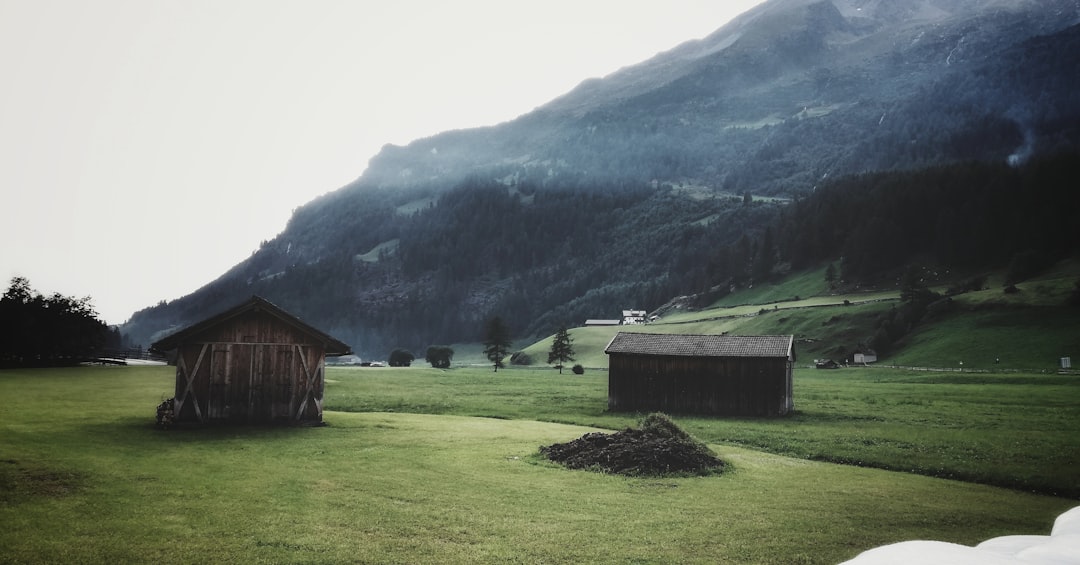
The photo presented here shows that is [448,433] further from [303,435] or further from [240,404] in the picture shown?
[240,404]

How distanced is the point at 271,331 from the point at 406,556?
2256cm

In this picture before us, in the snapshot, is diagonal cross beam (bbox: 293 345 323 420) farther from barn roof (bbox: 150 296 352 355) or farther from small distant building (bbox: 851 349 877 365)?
small distant building (bbox: 851 349 877 365)

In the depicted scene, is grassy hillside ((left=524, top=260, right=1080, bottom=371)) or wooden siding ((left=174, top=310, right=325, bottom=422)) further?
grassy hillside ((left=524, top=260, right=1080, bottom=371))

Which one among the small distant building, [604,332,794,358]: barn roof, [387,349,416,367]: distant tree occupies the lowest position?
[387,349,416,367]: distant tree

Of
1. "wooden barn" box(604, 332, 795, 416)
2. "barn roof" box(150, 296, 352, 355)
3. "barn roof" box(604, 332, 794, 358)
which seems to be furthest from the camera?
"barn roof" box(604, 332, 794, 358)

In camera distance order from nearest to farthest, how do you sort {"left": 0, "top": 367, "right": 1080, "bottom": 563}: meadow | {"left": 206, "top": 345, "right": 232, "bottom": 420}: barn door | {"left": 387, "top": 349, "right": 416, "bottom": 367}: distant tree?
{"left": 0, "top": 367, "right": 1080, "bottom": 563}: meadow, {"left": 206, "top": 345, "right": 232, "bottom": 420}: barn door, {"left": 387, "top": 349, "right": 416, "bottom": 367}: distant tree

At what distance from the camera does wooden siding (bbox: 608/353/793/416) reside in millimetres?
46562

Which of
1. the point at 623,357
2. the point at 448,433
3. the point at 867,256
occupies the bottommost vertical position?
the point at 448,433

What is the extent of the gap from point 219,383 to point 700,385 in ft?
106

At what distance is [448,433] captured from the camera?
31.7 m

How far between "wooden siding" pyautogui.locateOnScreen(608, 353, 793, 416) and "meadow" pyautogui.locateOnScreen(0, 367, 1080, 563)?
7619 mm

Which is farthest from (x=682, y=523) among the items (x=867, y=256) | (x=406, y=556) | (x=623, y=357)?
(x=867, y=256)

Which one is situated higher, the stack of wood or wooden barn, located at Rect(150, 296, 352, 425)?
wooden barn, located at Rect(150, 296, 352, 425)

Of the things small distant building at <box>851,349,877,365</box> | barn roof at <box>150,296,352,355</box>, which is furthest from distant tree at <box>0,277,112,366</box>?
small distant building at <box>851,349,877,365</box>
